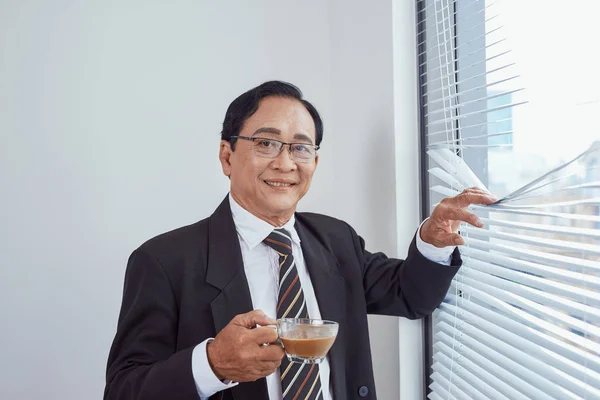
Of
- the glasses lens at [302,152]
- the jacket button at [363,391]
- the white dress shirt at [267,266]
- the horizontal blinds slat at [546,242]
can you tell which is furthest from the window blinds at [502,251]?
the glasses lens at [302,152]

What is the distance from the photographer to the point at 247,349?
1216 mm

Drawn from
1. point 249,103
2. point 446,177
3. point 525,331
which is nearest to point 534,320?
point 525,331

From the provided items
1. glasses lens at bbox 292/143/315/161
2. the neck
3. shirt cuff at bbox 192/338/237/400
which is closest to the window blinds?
glasses lens at bbox 292/143/315/161

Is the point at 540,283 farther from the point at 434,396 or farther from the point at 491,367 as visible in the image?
the point at 434,396

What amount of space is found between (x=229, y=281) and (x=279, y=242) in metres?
0.19

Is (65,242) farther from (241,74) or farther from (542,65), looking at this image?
(542,65)

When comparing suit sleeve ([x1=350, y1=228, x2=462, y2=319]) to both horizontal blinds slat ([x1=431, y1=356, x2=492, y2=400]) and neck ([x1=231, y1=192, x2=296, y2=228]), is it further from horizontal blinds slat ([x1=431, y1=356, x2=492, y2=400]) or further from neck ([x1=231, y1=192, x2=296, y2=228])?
neck ([x1=231, y1=192, x2=296, y2=228])

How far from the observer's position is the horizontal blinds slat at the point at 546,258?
43.9 inches

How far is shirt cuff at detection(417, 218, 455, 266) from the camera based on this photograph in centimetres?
160

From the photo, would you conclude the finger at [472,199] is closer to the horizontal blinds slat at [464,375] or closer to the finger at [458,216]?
the finger at [458,216]

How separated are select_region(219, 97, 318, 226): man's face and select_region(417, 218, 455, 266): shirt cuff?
0.40m

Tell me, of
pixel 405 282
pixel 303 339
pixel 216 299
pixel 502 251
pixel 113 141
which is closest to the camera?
pixel 303 339

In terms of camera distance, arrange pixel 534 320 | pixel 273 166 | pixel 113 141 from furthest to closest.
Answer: pixel 113 141
pixel 273 166
pixel 534 320

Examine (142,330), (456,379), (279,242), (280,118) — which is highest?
(280,118)
